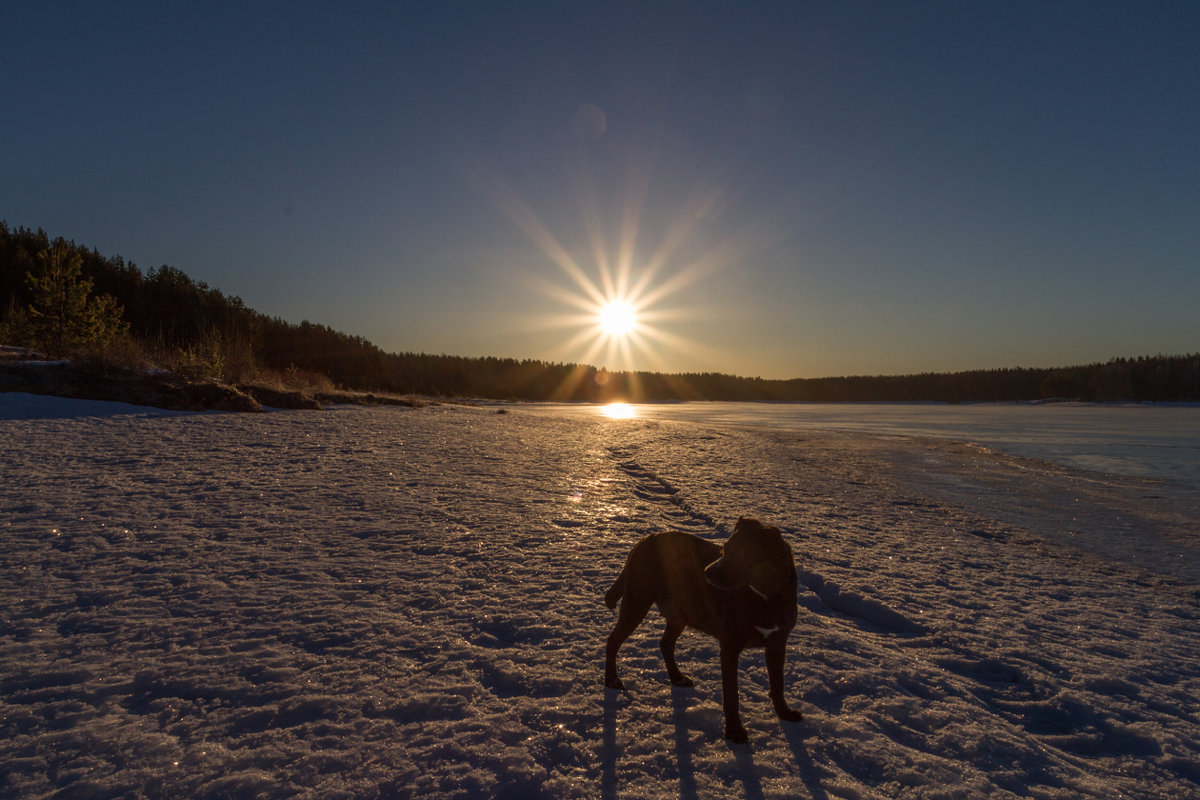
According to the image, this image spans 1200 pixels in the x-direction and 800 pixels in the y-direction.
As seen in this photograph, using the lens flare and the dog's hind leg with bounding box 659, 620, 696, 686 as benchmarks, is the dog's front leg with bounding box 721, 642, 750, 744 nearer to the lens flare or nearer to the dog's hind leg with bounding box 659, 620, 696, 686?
the dog's hind leg with bounding box 659, 620, 696, 686

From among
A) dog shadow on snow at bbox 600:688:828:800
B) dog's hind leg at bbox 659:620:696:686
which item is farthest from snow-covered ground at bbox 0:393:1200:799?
dog's hind leg at bbox 659:620:696:686

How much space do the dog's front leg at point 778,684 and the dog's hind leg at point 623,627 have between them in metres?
0.67

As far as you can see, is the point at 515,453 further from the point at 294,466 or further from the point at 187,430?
the point at 187,430

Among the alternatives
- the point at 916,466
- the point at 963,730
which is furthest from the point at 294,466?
the point at 916,466

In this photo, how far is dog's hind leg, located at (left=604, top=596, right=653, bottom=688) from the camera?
10.3 feet

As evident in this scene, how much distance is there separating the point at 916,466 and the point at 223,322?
46.8 meters

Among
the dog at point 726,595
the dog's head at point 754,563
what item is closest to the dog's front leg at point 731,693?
the dog at point 726,595

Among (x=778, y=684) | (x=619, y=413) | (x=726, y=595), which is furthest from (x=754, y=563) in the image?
(x=619, y=413)

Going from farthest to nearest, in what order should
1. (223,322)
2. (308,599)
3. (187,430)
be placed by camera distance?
(223,322) → (187,430) → (308,599)

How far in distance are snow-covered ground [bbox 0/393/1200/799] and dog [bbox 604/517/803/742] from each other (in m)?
0.28

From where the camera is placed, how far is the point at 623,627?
3164 millimetres

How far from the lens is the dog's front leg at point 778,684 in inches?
113

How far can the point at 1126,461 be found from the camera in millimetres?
15172

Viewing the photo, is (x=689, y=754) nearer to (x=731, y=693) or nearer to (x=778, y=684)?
(x=731, y=693)
